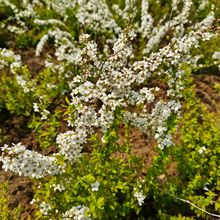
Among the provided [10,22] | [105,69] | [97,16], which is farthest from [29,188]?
[10,22]

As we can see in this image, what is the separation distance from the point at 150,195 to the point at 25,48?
12.0ft

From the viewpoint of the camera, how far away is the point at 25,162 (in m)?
2.79

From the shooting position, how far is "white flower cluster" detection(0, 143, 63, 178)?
276cm

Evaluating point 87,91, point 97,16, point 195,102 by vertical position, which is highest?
point 97,16

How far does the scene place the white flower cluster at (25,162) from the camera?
276 centimetres

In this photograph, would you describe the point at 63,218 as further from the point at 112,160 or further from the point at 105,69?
the point at 105,69

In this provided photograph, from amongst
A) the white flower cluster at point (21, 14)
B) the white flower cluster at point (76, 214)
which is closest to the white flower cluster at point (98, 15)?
the white flower cluster at point (21, 14)

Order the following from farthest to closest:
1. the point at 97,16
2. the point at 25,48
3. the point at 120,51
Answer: the point at 25,48 < the point at 97,16 < the point at 120,51

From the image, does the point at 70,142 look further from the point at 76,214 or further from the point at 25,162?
the point at 76,214

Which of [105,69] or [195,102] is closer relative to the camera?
[105,69]

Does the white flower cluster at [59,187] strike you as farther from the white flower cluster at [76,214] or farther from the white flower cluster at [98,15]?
the white flower cluster at [98,15]

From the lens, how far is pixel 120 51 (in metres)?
3.30

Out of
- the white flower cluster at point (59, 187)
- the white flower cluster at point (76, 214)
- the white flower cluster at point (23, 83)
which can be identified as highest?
the white flower cluster at point (23, 83)

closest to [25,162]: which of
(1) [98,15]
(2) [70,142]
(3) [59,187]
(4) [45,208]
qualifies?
(2) [70,142]
